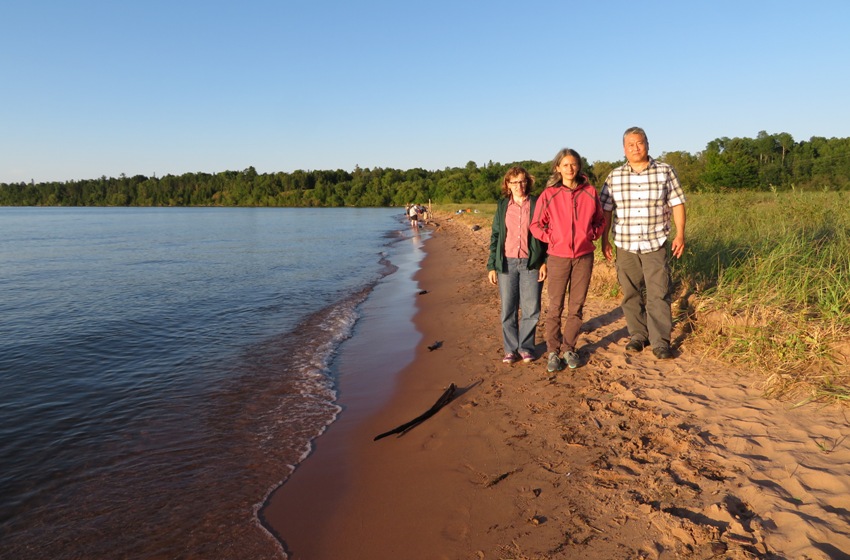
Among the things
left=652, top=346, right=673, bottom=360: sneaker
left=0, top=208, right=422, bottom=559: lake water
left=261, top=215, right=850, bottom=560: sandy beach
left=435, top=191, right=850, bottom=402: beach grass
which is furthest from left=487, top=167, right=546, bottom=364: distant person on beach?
left=0, top=208, right=422, bottom=559: lake water

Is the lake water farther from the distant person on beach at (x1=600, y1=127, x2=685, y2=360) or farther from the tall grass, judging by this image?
the tall grass

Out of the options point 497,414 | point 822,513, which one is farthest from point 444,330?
point 822,513

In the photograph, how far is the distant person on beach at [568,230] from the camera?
4727mm

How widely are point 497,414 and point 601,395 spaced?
0.99 meters

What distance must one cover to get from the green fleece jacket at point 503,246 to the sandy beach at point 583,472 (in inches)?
47.0

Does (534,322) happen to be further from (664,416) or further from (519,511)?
(519,511)

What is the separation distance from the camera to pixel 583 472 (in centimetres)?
328

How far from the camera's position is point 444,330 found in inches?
307

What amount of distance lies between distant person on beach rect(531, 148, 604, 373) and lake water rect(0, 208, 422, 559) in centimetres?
266

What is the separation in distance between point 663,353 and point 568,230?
1.70 metres

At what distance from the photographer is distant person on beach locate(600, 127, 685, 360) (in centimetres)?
479

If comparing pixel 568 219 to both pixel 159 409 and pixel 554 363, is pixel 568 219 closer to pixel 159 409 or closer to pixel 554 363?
pixel 554 363

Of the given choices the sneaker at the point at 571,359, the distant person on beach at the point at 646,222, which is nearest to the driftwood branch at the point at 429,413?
the sneaker at the point at 571,359

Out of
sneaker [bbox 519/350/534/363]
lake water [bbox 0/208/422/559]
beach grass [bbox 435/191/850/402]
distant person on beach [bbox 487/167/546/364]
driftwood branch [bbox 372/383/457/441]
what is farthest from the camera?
sneaker [bbox 519/350/534/363]
